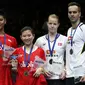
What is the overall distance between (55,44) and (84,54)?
0.53 metres

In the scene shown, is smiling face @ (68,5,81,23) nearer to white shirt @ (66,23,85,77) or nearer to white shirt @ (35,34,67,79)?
white shirt @ (66,23,85,77)

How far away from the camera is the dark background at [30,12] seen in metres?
11.3

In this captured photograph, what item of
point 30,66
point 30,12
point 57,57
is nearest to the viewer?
point 30,66

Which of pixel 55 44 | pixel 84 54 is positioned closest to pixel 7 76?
pixel 55 44

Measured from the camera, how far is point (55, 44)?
5070mm

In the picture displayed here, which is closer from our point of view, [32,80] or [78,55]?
[78,55]

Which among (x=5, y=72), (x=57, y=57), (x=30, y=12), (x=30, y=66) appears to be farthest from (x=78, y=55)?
(x=30, y=12)

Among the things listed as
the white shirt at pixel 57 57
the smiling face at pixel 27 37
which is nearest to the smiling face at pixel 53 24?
the white shirt at pixel 57 57

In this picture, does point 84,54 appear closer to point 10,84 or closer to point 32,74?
point 32,74

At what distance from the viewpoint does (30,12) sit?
1173cm

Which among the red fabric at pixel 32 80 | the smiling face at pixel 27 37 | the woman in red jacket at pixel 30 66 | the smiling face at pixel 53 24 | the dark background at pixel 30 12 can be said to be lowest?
the red fabric at pixel 32 80

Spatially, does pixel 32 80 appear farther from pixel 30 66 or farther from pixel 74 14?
pixel 74 14

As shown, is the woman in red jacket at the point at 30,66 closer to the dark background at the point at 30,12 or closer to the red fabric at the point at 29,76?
the red fabric at the point at 29,76

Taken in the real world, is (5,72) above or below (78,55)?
below
